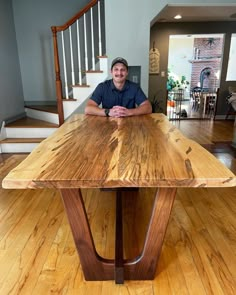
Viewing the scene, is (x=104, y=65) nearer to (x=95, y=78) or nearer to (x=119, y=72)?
(x=95, y=78)

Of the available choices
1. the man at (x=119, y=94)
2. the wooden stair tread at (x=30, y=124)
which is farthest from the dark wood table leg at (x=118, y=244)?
the wooden stair tread at (x=30, y=124)

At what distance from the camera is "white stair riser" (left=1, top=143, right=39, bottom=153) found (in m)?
3.33

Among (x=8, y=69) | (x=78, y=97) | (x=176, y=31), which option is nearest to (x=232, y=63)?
(x=176, y=31)

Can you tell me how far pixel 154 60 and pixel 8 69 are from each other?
331 cm

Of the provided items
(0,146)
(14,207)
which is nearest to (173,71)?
(0,146)

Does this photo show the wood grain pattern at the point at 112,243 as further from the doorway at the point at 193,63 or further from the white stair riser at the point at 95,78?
the doorway at the point at 193,63

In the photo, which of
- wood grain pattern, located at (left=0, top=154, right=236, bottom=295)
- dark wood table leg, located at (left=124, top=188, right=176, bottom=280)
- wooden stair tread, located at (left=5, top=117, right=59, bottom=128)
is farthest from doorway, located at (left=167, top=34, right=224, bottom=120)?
dark wood table leg, located at (left=124, top=188, right=176, bottom=280)

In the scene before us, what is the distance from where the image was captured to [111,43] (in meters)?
2.97

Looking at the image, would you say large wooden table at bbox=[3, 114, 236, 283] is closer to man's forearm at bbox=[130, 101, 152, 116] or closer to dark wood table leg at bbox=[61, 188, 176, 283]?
dark wood table leg at bbox=[61, 188, 176, 283]

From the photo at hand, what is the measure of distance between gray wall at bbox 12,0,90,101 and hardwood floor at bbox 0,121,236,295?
2.69 metres

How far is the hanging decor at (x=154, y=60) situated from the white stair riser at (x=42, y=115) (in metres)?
2.96

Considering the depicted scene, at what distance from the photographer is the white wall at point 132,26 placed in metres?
2.85

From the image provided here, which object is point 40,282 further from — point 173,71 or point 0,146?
point 173,71

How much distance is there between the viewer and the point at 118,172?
2.61 feet
